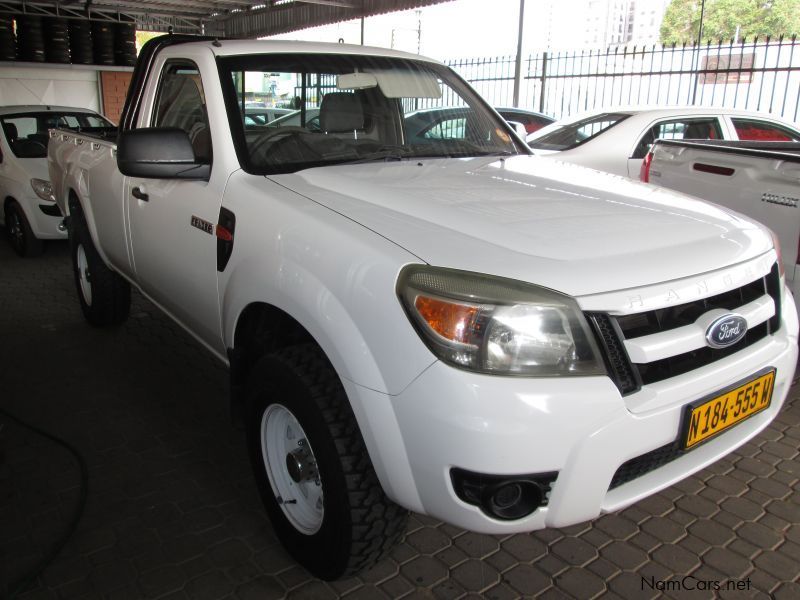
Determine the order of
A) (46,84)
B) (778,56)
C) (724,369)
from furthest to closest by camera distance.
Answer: (46,84), (778,56), (724,369)

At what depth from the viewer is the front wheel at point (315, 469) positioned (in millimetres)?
1953

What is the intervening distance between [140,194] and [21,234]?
171 inches

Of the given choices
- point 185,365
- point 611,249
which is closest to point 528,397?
point 611,249

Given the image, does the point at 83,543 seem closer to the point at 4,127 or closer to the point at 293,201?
the point at 293,201

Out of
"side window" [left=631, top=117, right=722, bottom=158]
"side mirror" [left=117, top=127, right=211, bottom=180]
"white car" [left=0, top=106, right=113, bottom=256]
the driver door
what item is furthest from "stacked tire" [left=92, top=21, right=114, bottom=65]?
"side mirror" [left=117, top=127, right=211, bottom=180]

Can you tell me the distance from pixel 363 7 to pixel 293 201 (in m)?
14.3

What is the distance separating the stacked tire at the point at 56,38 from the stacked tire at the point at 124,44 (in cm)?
97

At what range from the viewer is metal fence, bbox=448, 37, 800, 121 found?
12430 millimetres

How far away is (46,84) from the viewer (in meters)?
13.9

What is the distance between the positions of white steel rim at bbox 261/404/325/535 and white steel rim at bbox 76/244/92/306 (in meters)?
2.77

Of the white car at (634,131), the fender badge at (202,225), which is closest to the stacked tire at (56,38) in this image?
the white car at (634,131)

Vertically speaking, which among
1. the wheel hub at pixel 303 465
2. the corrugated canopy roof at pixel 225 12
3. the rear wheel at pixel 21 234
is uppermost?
the corrugated canopy roof at pixel 225 12

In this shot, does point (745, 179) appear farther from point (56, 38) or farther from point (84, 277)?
point (56, 38)

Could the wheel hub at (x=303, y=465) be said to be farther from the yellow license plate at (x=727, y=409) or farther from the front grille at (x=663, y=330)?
the yellow license plate at (x=727, y=409)
